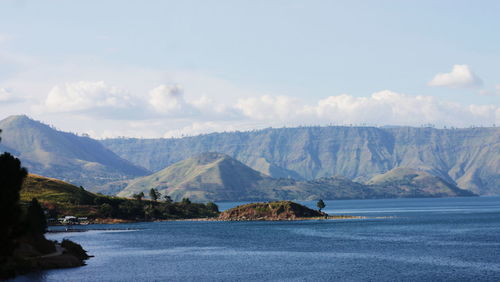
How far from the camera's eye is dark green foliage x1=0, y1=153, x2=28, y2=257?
241ft

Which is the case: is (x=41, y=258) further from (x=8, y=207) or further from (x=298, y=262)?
(x=8, y=207)

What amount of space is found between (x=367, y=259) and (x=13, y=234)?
9667 cm

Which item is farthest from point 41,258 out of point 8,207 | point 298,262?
point 8,207

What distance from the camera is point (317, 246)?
188750 mm

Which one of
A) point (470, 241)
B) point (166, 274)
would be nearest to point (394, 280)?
point (166, 274)

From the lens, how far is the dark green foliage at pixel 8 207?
7338 cm

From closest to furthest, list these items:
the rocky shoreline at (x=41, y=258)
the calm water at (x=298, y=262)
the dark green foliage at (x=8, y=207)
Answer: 1. the dark green foliage at (x=8, y=207)
2. the rocky shoreline at (x=41, y=258)
3. the calm water at (x=298, y=262)

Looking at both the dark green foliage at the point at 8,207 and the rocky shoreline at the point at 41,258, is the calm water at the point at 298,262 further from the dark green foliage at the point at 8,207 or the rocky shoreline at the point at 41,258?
the dark green foliage at the point at 8,207

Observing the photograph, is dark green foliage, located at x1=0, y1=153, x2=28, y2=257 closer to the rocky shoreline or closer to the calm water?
the rocky shoreline

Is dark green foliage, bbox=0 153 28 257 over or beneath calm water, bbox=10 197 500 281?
over

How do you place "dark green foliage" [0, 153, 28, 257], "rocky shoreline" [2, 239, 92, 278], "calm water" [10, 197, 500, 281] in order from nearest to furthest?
"dark green foliage" [0, 153, 28, 257] < "rocky shoreline" [2, 239, 92, 278] < "calm water" [10, 197, 500, 281]

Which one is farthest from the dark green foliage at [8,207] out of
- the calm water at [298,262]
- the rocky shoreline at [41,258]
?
the calm water at [298,262]

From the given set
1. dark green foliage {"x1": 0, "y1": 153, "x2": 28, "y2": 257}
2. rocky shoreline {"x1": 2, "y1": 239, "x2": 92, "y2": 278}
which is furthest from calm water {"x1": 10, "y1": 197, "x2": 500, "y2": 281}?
dark green foliage {"x1": 0, "y1": 153, "x2": 28, "y2": 257}

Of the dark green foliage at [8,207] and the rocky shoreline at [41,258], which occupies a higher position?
the dark green foliage at [8,207]
